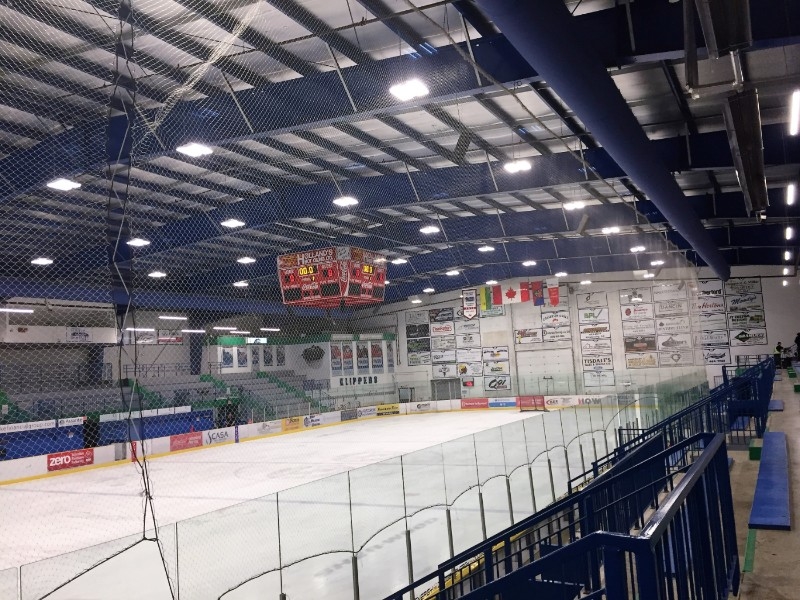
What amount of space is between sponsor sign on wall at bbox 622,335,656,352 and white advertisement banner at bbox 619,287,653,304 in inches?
72.2

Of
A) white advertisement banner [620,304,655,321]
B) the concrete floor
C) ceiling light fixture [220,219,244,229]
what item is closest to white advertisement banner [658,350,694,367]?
white advertisement banner [620,304,655,321]

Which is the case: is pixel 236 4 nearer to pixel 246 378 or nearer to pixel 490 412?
pixel 246 378

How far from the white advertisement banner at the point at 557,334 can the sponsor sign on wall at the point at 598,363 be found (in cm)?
149

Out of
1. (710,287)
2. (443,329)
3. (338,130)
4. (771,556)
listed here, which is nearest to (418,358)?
(443,329)

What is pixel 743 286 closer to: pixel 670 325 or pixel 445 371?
pixel 670 325

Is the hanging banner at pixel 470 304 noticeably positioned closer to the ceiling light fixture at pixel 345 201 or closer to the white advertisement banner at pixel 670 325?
the white advertisement banner at pixel 670 325

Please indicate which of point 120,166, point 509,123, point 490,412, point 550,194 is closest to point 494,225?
point 550,194

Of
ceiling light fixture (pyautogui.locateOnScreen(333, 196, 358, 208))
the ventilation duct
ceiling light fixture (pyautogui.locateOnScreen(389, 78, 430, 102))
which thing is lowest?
the ventilation duct

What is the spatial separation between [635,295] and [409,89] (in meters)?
27.1

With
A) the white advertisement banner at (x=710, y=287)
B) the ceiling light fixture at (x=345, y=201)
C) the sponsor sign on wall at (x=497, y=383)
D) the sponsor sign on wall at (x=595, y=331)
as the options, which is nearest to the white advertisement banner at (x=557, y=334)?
the sponsor sign on wall at (x=595, y=331)

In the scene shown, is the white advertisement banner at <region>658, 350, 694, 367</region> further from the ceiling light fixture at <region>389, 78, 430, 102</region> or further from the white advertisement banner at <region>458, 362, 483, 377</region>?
the ceiling light fixture at <region>389, 78, 430, 102</region>

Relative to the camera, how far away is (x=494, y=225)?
19406 millimetres

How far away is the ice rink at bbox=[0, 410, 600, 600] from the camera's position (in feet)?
19.1

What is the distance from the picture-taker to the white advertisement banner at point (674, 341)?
26.6 meters
